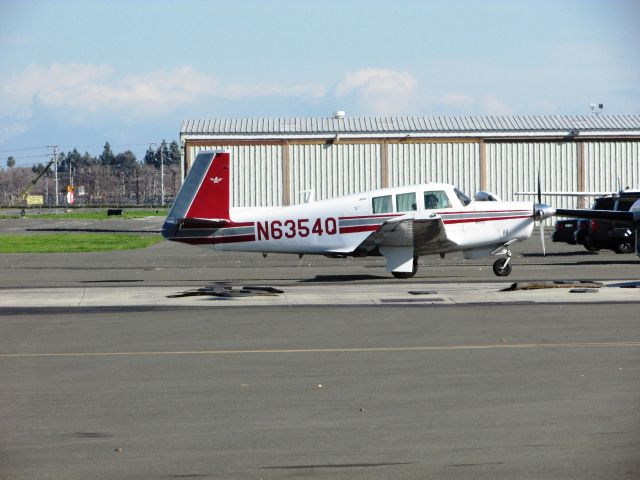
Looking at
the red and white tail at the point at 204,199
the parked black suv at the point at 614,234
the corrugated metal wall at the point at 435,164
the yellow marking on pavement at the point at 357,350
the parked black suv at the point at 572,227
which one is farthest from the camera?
the corrugated metal wall at the point at 435,164

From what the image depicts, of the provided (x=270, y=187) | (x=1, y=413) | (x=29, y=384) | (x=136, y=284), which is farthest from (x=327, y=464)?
(x=270, y=187)

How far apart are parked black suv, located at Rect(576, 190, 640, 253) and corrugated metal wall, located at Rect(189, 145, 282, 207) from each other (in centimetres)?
2685

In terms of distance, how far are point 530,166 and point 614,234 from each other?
27157 millimetres

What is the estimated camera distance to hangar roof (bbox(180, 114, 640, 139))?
2275 inches

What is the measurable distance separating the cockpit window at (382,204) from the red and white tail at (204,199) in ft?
11.4

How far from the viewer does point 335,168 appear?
57.4 metres

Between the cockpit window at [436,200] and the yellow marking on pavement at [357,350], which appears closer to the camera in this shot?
the yellow marking on pavement at [357,350]

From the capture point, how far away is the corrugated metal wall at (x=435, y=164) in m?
57.5

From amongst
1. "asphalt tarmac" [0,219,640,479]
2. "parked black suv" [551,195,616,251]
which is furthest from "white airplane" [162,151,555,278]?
"parked black suv" [551,195,616,251]

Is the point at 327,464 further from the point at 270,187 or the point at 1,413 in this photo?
the point at 270,187

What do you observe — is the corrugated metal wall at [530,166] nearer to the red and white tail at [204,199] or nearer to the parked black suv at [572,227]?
the parked black suv at [572,227]

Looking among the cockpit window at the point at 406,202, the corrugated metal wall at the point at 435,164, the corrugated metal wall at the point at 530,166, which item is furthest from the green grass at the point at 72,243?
the corrugated metal wall at the point at 530,166

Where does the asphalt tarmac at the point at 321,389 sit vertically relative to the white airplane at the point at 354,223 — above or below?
below

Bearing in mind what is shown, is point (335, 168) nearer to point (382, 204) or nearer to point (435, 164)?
point (435, 164)
